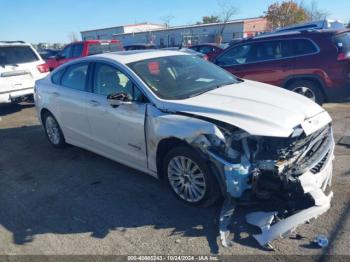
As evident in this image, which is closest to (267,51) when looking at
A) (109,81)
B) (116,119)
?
(109,81)

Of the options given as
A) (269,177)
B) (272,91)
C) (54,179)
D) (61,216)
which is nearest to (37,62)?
(54,179)

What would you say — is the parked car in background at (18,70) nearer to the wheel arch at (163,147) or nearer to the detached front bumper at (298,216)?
the wheel arch at (163,147)

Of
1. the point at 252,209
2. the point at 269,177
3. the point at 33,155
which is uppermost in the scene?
the point at 269,177

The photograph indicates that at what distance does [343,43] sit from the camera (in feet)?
22.8

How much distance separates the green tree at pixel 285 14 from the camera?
5256cm

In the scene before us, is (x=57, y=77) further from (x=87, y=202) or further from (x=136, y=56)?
(x=87, y=202)

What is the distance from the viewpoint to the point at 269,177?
130 inches

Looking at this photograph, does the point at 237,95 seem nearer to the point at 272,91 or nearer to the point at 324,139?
the point at 272,91

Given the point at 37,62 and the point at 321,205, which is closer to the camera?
the point at 321,205

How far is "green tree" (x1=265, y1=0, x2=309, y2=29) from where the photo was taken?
52.6 m

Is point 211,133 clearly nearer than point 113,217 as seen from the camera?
Yes

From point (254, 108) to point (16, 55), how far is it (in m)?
8.06

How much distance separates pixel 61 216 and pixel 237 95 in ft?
8.16

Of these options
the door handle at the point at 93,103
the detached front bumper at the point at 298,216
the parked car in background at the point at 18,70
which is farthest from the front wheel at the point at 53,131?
the detached front bumper at the point at 298,216
